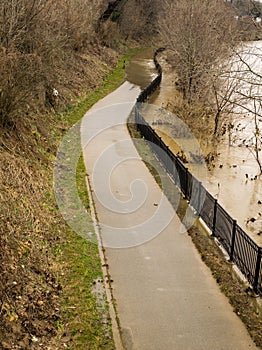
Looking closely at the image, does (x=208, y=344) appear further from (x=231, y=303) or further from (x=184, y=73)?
(x=184, y=73)

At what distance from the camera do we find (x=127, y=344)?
781cm

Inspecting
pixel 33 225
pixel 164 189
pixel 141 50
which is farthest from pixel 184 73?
pixel 141 50

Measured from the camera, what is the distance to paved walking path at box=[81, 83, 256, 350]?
26.7ft

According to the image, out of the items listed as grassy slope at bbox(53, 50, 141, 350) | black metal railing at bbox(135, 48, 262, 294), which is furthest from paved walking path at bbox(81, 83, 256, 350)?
black metal railing at bbox(135, 48, 262, 294)

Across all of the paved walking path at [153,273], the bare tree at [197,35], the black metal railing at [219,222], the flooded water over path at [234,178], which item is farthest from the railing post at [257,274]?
the bare tree at [197,35]

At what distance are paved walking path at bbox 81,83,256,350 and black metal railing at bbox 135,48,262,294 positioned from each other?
0.78 meters

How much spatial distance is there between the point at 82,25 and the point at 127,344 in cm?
2800

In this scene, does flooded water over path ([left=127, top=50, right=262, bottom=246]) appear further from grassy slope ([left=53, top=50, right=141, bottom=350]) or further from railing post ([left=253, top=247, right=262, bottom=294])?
grassy slope ([left=53, top=50, right=141, bottom=350])

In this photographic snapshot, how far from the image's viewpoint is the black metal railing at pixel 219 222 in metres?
9.78

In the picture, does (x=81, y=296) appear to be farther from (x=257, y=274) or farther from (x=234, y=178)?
(x=234, y=178)

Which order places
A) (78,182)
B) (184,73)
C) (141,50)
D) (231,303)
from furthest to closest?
(141,50) → (184,73) → (78,182) → (231,303)

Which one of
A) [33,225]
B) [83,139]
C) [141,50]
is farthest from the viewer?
[141,50]

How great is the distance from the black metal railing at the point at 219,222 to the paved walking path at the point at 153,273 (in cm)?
78

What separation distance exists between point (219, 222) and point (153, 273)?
8.85ft
